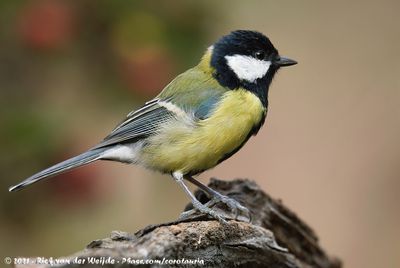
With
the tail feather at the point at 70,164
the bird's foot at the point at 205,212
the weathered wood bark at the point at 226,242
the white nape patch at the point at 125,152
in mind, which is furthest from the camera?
the white nape patch at the point at 125,152

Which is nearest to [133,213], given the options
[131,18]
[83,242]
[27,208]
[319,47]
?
[83,242]

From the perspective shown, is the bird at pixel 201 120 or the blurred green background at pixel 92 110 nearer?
the bird at pixel 201 120

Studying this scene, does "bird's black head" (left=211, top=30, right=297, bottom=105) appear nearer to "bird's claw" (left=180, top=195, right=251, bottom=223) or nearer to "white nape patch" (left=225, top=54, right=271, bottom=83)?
"white nape patch" (left=225, top=54, right=271, bottom=83)

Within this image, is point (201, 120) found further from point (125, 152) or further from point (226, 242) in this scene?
point (226, 242)

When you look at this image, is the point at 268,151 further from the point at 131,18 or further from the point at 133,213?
the point at 131,18

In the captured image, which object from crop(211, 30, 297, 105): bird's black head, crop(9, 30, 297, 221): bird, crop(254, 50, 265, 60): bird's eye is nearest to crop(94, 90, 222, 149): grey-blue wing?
crop(9, 30, 297, 221): bird

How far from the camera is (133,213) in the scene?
10.4 ft

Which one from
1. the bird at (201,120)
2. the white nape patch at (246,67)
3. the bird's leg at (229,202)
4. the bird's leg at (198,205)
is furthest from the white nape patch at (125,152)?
the white nape patch at (246,67)

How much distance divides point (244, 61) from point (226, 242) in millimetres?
752

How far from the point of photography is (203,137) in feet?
7.23

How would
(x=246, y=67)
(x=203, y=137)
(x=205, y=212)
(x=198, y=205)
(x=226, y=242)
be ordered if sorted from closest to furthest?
(x=226, y=242) → (x=205, y=212) → (x=198, y=205) → (x=203, y=137) → (x=246, y=67)

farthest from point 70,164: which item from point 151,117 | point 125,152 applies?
point 151,117

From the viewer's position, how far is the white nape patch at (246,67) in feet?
7.82

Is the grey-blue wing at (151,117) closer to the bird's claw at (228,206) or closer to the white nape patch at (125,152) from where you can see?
the white nape patch at (125,152)
